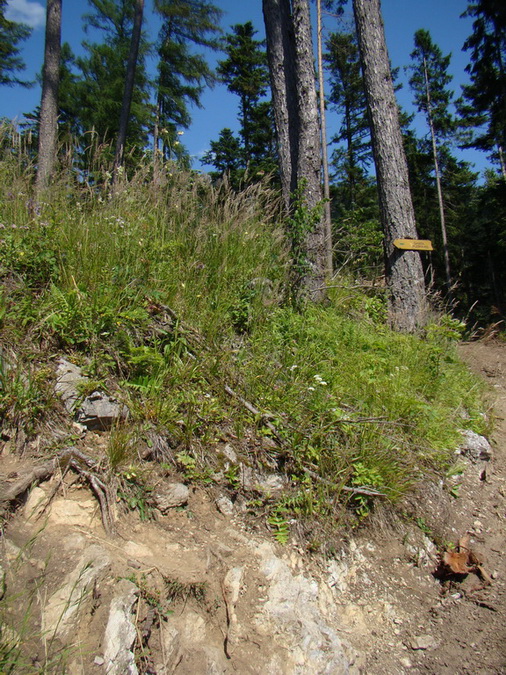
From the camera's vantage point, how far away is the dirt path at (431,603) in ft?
7.25

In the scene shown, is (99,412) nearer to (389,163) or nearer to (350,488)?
(350,488)

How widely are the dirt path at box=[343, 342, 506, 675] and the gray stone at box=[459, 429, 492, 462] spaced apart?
0.51 m

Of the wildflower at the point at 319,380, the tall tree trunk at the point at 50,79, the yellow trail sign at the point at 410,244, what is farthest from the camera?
the tall tree trunk at the point at 50,79

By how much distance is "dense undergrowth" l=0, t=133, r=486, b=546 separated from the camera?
261cm

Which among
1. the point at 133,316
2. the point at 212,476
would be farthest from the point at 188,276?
the point at 212,476

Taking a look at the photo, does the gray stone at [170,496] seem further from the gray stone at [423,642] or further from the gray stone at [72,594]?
the gray stone at [423,642]

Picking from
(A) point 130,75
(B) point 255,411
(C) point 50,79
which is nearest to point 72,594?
(B) point 255,411

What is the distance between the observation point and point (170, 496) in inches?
94.5

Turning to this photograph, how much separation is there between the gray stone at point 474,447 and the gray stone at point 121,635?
2957 mm

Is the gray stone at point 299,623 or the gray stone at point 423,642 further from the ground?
the gray stone at point 299,623

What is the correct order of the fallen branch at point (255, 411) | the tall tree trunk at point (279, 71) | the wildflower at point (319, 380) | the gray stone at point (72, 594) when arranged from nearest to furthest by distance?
the gray stone at point (72, 594)
the fallen branch at point (255, 411)
the wildflower at point (319, 380)
the tall tree trunk at point (279, 71)

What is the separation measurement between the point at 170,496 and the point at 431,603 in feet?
5.54

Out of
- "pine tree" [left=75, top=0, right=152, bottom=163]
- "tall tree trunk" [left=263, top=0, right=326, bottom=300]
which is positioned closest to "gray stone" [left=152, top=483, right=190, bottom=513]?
"tall tree trunk" [left=263, top=0, right=326, bottom=300]

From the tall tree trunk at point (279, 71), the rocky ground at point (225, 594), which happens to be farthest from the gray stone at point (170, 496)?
the tall tree trunk at point (279, 71)
